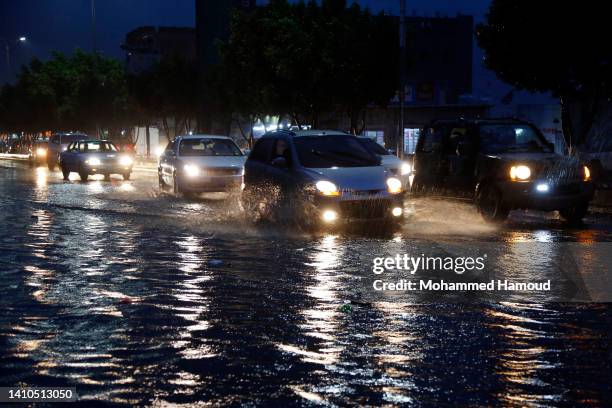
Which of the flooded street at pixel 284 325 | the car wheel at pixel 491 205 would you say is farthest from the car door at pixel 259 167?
the car wheel at pixel 491 205

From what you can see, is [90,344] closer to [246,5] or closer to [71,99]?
[71,99]

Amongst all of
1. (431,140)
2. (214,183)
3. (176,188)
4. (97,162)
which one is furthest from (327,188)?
(97,162)

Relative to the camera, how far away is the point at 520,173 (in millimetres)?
15773

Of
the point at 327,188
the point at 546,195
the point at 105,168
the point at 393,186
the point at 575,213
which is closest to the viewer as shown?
the point at 327,188

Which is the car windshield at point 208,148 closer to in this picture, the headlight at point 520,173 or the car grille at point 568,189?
the headlight at point 520,173

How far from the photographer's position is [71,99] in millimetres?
81688

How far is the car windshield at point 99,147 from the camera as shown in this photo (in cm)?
3456

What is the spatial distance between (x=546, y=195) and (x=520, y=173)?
1.88 ft

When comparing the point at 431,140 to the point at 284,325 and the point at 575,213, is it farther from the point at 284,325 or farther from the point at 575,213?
the point at 284,325

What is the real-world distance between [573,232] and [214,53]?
2101 inches

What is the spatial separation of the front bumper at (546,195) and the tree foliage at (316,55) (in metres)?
21.4

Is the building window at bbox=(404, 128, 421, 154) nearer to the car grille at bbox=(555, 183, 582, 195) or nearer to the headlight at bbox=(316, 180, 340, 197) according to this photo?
the car grille at bbox=(555, 183, 582, 195)

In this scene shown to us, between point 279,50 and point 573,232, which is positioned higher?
point 279,50

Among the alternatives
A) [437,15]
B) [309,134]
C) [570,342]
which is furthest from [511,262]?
[437,15]
